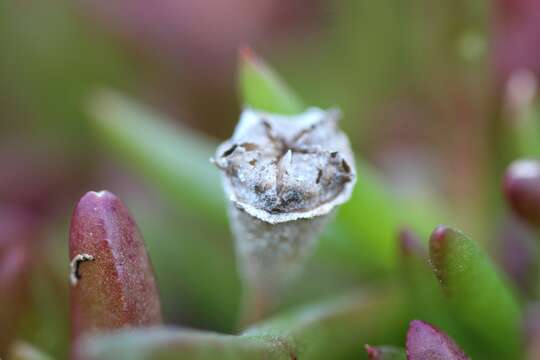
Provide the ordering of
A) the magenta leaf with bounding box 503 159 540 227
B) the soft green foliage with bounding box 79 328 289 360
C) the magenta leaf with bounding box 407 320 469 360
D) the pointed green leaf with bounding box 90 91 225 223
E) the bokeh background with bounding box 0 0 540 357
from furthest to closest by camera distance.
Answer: the bokeh background with bounding box 0 0 540 357, the pointed green leaf with bounding box 90 91 225 223, the magenta leaf with bounding box 503 159 540 227, the magenta leaf with bounding box 407 320 469 360, the soft green foliage with bounding box 79 328 289 360

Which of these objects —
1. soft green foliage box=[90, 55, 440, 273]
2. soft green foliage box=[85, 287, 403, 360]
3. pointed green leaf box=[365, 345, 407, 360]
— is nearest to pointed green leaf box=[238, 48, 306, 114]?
soft green foliage box=[90, 55, 440, 273]

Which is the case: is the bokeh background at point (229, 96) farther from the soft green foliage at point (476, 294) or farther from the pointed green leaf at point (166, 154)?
the soft green foliage at point (476, 294)

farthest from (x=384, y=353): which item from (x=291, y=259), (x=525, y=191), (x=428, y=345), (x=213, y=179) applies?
(x=213, y=179)

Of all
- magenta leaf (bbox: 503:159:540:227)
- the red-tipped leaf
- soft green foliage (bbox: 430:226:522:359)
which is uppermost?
magenta leaf (bbox: 503:159:540:227)

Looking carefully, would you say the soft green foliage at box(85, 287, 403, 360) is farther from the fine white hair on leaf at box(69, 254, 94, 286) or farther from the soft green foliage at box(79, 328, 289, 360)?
the fine white hair on leaf at box(69, 254, 94, 286)

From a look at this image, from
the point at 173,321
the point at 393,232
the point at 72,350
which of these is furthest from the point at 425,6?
the point at 72,350

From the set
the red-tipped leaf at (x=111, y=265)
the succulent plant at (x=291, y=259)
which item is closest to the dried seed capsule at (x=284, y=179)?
the succulent plant at (x=291, y=259)

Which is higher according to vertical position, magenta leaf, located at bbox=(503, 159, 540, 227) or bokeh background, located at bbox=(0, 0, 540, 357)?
bokeh background, located at bbox=(0, 0, 540, 357)
